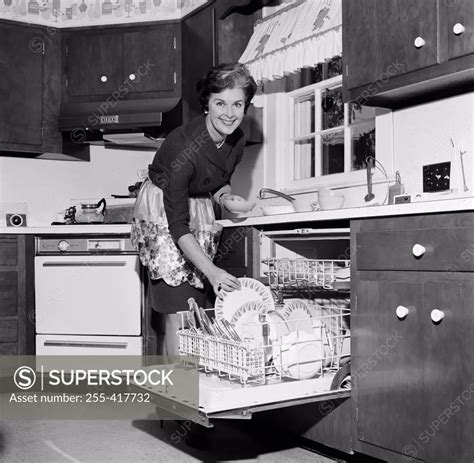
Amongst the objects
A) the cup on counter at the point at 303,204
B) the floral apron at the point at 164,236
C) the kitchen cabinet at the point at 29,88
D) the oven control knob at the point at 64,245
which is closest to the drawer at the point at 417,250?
the floral apron at the point at 164,236

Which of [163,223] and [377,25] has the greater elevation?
[377,25]

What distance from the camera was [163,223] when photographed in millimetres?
2695

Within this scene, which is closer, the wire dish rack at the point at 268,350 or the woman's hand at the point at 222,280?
the wire dish rack at the point at 268,350

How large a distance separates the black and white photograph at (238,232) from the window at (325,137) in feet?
0.04

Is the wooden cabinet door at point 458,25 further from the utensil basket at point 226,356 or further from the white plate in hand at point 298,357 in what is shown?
the utensil basket at point 226,356

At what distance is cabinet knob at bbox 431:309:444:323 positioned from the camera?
1.91m

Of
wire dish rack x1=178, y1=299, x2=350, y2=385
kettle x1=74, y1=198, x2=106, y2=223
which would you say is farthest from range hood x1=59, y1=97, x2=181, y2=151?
wire dish rack x1=178, y1=299, x2=350, y2=385

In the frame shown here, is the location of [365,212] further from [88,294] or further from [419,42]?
[88,294]

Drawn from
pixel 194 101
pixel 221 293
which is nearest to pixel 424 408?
pixel 221 293

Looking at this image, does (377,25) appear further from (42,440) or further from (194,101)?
(42,440)

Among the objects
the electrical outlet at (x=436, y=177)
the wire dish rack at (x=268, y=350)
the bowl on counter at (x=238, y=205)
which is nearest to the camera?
the wire dish rack at (x=268, y=350)

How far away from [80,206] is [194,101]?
107 centimetres

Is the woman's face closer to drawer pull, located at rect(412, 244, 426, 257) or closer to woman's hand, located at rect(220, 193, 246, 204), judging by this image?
woman's hand, located at rect(220, 193, 246, 204)

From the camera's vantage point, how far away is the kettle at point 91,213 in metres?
4.34
